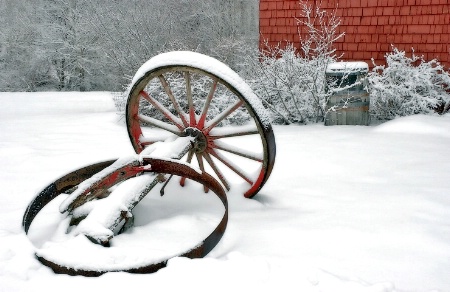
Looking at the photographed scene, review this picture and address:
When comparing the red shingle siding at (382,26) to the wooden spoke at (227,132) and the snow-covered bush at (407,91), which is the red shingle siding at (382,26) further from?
the wooden spoke at (227,132)

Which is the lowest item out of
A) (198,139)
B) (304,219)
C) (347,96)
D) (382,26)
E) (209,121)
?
(304,219)

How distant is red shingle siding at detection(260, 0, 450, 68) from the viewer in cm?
717

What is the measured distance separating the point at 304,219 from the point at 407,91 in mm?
4363

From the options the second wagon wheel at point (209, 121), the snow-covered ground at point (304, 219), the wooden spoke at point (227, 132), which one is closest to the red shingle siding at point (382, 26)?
the snow-covered ground at point (304, 219)

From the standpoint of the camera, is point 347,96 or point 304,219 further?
point 347,96

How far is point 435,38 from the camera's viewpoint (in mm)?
7203

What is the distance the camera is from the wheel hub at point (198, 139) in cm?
310

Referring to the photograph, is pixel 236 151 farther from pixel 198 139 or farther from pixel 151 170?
pixel 151 170

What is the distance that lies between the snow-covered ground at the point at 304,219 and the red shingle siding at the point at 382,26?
8.70 ft

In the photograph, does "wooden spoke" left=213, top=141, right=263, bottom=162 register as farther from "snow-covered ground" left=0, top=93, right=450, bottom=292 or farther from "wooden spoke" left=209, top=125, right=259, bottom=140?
"snow-covered ground" left=0, top=93, right=450, bottom=292

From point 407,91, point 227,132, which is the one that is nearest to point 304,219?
point 227,132

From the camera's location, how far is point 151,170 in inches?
100

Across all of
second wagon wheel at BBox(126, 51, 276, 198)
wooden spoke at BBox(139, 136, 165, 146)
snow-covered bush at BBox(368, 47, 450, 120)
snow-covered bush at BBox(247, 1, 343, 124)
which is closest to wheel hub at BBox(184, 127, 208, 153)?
second wagon wheel at BBox(126, 51, 276, 198)

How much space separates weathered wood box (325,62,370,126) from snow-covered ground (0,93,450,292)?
89 centimetres
